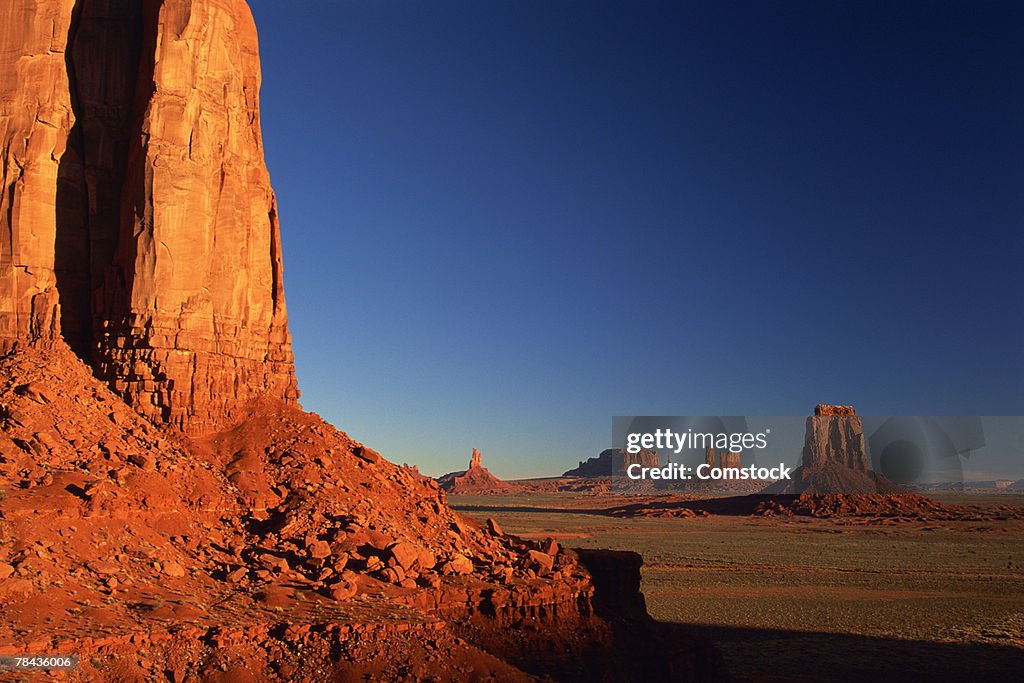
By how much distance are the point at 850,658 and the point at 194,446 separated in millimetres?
21813

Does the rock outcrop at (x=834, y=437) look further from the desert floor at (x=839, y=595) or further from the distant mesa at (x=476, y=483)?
the distant mesa at (x=476, y=483)

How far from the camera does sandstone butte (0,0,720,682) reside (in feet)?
47.3

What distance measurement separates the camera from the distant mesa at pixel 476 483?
183 metres

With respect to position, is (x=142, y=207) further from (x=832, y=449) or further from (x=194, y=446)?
(x=832, y=449)

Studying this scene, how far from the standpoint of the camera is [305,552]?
16.8 m

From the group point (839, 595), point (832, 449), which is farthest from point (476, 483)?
point (839, 595)

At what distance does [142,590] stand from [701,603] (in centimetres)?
2960

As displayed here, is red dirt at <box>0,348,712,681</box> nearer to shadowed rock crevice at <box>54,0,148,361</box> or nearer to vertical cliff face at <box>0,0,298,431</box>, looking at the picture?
vertical cliff face at <box>0,0,298,431</box>

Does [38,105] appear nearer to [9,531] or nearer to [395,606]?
[9,531]

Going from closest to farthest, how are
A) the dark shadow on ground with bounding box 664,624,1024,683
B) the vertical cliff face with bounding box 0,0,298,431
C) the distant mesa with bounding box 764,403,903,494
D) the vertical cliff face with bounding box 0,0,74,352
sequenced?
the vertical cliff face with bounding box 0,0,298,431, the vertical cliff face with bounding box 0,0,74,352, the dark shadow on ground with bounding box 664,624,1024,683, the distant mesa with bounding box 764,403,903,494

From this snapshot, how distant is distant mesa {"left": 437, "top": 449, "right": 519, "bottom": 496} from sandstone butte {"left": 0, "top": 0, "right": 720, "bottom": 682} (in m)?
160

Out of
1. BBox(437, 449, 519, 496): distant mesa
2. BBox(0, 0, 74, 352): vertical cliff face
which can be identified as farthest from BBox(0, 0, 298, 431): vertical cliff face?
BBox(437, 449, 519, 496): distant mesa

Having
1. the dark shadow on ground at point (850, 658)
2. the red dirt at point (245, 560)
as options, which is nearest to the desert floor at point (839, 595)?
the dark shadow on ground at point (850, 658)

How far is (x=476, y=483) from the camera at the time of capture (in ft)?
616
